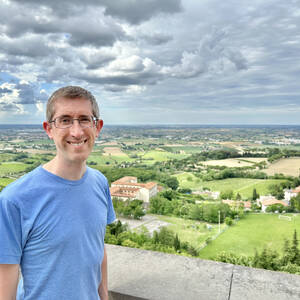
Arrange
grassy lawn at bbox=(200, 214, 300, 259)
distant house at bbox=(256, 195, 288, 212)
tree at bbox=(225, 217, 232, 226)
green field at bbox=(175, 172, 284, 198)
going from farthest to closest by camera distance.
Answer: green field at bbox=(175, 172, 284, 198) < distant house at bbox=(256, 195, 288, 212) < tree at bbox=(225, 217, 232, 226) < grassy lawn at bbox=(200, 214, 300, 259)

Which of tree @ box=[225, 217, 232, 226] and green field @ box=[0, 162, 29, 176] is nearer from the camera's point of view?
tree @ box=[225, 217, 232, 226]

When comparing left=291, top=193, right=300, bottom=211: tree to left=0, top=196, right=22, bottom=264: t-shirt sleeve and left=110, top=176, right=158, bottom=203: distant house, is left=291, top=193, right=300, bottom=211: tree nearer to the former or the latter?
left=110, top=176, right=158, bottom=203: distant house

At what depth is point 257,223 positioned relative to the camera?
9.22 meters

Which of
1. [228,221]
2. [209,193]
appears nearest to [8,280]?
[228,221]

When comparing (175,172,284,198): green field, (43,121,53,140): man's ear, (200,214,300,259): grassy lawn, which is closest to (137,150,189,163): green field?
(175,172,284,198): green field

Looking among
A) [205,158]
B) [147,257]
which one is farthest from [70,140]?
[205,158]

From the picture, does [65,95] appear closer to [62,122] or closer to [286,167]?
[62,122]

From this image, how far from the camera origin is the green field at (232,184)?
11375 millimetres

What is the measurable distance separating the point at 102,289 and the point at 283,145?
17299 millimetres

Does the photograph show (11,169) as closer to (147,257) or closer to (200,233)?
(200,233)

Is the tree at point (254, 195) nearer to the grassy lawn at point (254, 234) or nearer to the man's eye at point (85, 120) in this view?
the grassy lawn at point (254, 234)

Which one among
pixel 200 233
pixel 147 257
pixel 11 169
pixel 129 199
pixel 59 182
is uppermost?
pixel 59 182

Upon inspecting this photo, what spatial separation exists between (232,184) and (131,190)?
5.48m

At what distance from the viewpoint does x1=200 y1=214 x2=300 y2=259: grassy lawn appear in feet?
25.4
